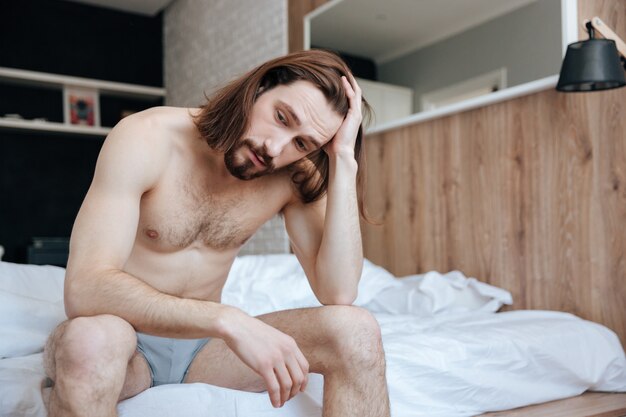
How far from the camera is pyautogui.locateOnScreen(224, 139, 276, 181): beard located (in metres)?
1.26

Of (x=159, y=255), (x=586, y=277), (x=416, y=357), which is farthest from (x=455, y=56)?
(x=159, y=255)

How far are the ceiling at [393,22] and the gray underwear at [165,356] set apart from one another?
1.67 m

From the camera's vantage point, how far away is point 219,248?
53.7 inches

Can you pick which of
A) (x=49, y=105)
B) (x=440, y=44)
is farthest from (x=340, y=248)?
(x=49, y=105)

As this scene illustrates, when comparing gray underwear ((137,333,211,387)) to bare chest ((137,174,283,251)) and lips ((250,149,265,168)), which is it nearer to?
bare chest ((137,174,283,251))

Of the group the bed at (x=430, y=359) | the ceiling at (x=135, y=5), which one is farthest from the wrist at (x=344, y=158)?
the ceiling at (x=135, y=5)

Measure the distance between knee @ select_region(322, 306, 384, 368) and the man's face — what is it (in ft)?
1.13

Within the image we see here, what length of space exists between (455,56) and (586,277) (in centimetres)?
98

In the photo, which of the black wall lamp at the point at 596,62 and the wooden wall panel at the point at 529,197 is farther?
the wooden wall panel at the point at 529,197

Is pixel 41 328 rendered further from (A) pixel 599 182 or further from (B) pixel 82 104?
(B) pixel 82 104

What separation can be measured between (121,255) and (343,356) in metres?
0.44

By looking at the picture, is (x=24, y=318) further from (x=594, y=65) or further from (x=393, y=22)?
(x=393, y=22)

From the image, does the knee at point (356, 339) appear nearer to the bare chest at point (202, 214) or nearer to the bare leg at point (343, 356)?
the bare leg at point (343, 356)

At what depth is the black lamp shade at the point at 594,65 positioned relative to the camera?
1.70 meters
